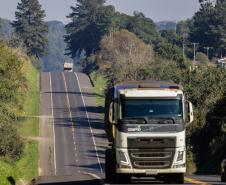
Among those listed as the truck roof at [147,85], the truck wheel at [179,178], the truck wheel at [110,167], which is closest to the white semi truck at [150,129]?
the truck roof at [147,85]

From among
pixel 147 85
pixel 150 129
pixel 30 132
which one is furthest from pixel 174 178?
pixel 30 132

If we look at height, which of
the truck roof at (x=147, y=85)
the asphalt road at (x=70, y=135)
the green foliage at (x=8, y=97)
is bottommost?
the asphalt road at (x=70, y=135)

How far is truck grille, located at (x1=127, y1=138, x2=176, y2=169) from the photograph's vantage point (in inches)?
1320

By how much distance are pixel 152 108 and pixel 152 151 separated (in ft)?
5.47

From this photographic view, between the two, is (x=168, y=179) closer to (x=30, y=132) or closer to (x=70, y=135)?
(x=30, y=132)

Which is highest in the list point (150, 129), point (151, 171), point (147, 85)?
point (147, 85)

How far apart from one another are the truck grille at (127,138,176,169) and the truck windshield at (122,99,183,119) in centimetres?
93

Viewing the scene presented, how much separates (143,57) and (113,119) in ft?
537

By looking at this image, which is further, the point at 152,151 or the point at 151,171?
the point at 151,171

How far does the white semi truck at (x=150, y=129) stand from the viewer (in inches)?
1318

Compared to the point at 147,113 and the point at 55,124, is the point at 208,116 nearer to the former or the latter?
the point at 55,124

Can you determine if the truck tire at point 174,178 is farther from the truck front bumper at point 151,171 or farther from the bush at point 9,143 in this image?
the bush at point 9,143

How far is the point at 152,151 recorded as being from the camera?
Result: 3362cm

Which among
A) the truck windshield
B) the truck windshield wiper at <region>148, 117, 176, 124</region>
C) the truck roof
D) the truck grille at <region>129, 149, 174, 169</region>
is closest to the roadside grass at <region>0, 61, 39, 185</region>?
the truck roof
